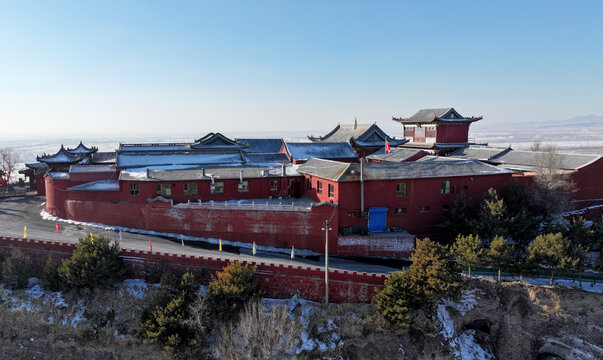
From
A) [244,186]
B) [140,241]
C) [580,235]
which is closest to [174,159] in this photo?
[244,186]

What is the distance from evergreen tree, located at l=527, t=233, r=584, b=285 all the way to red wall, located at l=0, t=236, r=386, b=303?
11089mm

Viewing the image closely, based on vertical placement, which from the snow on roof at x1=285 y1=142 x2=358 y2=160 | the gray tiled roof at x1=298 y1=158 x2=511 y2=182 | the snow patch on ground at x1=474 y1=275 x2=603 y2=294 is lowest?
the snow patch on ground at x1=474 y1=275 x2=603 y2=294

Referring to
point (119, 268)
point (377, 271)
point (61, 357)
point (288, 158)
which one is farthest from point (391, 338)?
point (288, 158)

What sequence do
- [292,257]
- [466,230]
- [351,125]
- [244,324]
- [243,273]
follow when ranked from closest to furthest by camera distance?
[244,324], [243,273], [292,257], [466,230], [351,125]

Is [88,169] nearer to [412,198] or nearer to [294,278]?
[294,278]

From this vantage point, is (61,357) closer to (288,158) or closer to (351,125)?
(288,158)

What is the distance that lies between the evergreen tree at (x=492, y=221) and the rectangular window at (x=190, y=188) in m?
24.9

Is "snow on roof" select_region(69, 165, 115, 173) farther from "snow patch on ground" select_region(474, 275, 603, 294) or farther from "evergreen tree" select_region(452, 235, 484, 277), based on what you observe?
"snow patch on ground" select_region(474, 275, 603, 294)

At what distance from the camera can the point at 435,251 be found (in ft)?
76.7

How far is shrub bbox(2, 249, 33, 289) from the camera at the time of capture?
86.0 feet

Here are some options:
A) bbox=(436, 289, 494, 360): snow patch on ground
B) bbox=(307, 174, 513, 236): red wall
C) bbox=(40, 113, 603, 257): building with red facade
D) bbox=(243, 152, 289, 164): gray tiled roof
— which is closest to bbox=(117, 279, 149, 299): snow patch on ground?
bbox=(40, 113, 603, 257): building with red facade

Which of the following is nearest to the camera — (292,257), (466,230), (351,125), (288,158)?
(292,257)

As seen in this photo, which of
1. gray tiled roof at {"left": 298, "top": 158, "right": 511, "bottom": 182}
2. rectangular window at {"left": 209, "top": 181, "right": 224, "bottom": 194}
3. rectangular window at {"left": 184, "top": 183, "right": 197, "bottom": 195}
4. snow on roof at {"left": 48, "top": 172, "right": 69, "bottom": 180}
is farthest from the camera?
snow on roof at {"left": 48, "top": 172, "right": 69, "bottom": 180}

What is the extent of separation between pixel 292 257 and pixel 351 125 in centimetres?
3367
